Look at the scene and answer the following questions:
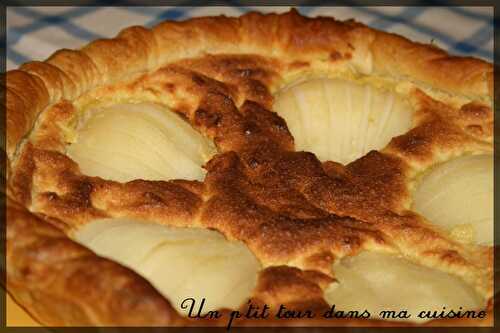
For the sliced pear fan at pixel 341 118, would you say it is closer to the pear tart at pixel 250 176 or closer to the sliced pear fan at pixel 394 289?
the pear tart at pixel 250 176

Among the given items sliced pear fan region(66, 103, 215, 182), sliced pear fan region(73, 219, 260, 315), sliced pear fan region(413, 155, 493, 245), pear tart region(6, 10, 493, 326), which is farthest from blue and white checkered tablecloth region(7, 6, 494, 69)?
sliced pear fan region(73, 219, 260, 315)

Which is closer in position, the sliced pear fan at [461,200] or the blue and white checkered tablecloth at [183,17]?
the sliced pear fan at [461,200]

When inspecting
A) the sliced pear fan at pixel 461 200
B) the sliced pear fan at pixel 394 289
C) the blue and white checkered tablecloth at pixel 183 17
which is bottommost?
the sliced pear fan at pixel 394 289

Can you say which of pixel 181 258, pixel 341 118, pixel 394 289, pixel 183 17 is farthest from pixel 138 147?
pixel 183 17

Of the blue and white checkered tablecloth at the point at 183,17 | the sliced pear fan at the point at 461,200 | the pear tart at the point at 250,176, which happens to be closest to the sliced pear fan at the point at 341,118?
the pear tart at the point at 250,176

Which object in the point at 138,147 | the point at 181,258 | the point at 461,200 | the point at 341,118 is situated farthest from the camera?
the point at 341,118

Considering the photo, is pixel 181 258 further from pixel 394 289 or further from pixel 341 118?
pixel 341 118

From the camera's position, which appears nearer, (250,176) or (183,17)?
(250,176)

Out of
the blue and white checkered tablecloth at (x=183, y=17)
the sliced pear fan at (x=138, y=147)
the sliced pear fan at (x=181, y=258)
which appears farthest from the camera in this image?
the blue and white checkered tablecloth at (x=183, y=17)
